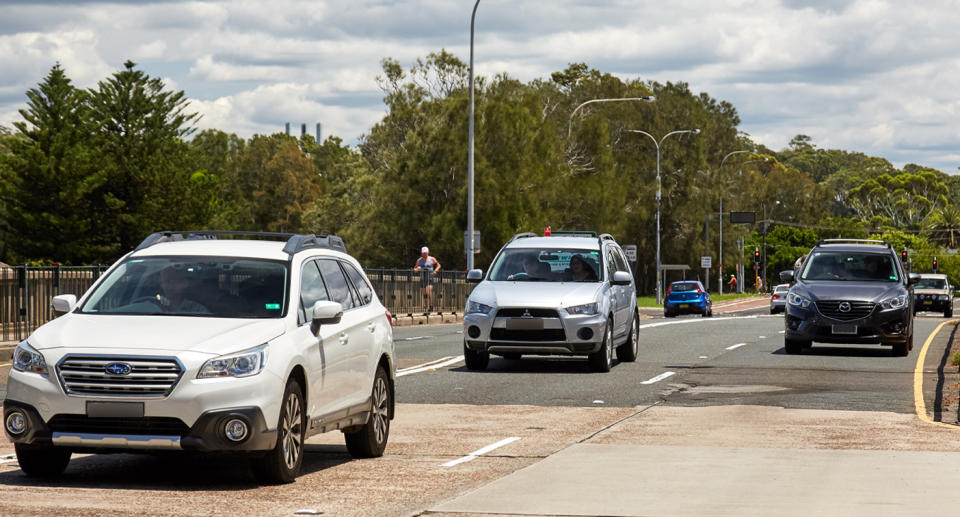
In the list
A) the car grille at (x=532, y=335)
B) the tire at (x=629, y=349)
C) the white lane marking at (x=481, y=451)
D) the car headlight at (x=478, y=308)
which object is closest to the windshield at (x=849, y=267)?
the tire at (x=629, y=349)

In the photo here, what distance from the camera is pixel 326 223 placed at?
8994 cm

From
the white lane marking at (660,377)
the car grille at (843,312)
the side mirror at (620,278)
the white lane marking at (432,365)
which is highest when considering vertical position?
the side mirror at (620,278)

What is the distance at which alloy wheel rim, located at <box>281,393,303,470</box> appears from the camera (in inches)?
368

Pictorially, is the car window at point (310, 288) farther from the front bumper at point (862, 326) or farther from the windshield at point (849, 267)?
the windshield at point (849, 267)

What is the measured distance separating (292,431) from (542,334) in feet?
32.0

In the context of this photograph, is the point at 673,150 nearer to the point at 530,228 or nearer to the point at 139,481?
the point at 530,228

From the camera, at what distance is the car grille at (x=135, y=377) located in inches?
346

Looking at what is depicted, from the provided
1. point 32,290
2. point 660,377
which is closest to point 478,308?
point 660,377

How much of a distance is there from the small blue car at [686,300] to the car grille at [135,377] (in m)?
53.1

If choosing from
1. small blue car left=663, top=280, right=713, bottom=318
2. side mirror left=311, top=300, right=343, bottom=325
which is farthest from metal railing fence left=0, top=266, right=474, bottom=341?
small blue car left=663, top=280, right=713, bottom=318

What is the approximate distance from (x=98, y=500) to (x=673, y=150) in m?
87.4

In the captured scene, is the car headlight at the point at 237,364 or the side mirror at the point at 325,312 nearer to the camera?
the car headlight at the point at 237,364

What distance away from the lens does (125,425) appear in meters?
8.84

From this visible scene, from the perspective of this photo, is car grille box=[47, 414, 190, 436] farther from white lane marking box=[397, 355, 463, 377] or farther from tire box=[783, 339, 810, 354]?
tire box=[783, 339, 810, 354]
